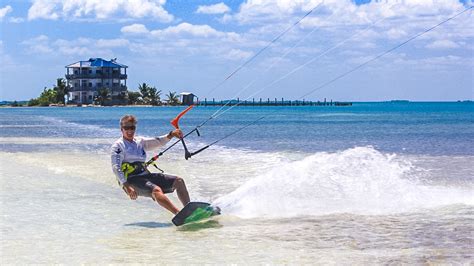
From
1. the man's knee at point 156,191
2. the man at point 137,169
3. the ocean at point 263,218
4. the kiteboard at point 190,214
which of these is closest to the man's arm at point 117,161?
the man at point 137,169

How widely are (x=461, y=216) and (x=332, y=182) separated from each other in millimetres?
3508

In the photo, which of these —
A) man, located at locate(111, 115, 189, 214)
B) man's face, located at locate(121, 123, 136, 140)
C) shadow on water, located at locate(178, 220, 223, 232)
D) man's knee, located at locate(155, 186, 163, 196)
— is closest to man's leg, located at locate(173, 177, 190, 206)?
man, located at locate(111, 115, 189, 214)

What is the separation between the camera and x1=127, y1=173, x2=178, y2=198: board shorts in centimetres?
1002

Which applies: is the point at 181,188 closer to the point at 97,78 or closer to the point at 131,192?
the point at 131,192

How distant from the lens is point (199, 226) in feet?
32.3

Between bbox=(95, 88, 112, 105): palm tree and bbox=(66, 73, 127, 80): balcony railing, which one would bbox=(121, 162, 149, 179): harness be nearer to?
bbox=(66, 73, 127, 80): balcony railing

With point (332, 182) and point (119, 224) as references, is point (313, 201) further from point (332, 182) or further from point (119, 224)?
point (119, 224)

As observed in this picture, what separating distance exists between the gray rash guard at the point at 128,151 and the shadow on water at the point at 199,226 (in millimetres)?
1050

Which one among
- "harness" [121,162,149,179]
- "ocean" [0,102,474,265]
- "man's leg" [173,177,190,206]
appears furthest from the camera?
"man's leg" [173,177,190,206]

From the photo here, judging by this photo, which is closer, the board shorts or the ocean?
the ocean

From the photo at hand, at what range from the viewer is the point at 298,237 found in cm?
907

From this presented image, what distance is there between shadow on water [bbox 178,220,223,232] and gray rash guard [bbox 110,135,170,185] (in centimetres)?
105

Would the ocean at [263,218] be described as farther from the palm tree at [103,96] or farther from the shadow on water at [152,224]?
the palm tree at [103,96]

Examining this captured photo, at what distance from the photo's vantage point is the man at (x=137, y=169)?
9.92 metres
